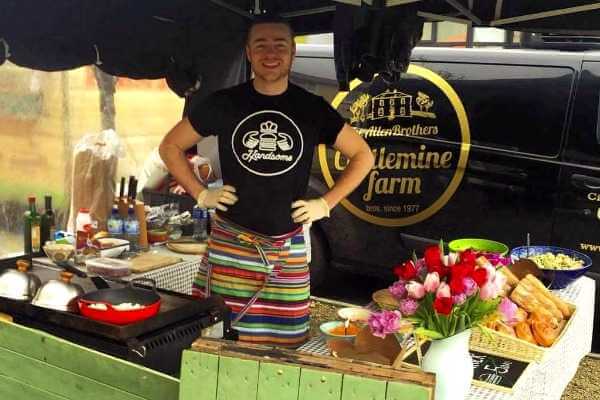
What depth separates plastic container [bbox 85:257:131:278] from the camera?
10.5 ft

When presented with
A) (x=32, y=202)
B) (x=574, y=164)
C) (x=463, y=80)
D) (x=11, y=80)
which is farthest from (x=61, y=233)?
(x=574, y=164)

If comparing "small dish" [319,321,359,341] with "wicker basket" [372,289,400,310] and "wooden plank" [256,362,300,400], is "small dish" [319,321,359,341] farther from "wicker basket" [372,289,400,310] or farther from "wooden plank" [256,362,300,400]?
"wooden plank" [256,362,300,400]

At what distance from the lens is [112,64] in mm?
3842

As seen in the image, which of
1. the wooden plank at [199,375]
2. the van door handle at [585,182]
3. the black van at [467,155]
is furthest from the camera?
the black van at [467,155]

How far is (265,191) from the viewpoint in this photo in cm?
266

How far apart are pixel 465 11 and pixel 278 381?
2.82 metres

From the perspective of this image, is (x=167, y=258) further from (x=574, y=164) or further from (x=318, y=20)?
(x=574, y=164)

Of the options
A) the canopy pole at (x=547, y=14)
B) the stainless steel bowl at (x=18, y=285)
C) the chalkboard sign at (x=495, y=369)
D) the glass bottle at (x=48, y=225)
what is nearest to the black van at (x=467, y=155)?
the canopy pole at (x=547, y=14)

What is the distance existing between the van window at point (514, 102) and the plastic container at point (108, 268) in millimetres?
2934

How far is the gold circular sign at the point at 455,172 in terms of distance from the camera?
196 inches

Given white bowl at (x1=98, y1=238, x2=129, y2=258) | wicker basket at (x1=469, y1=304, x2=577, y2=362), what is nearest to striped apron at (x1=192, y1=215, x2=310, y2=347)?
wicker basket at (x1=469, y1=304, x2=577, y2=362)

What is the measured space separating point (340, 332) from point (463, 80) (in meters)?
3.15

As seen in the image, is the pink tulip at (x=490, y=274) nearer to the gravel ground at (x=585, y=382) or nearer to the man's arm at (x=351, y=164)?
the man's arm at (x=351, y=164)

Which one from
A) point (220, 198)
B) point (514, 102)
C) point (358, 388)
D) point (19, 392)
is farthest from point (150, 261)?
point (514, 102)
